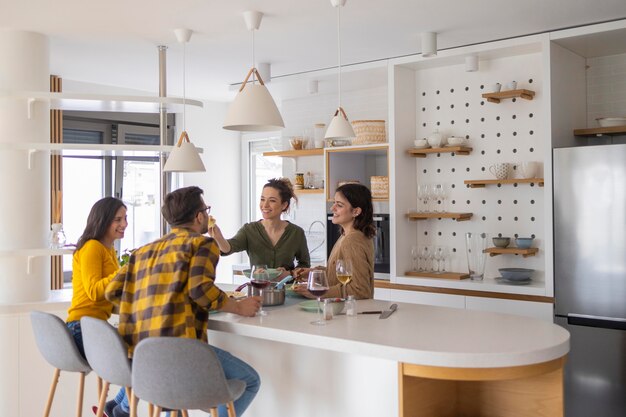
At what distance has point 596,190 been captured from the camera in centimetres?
421

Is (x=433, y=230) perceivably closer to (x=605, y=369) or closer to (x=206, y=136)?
(x=605, y=369)

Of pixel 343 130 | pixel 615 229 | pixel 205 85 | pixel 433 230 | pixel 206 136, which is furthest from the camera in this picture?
pixel 206 136

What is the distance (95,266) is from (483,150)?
3131mm

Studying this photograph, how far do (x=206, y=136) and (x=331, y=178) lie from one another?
2.24m

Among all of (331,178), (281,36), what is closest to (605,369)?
(331,178)

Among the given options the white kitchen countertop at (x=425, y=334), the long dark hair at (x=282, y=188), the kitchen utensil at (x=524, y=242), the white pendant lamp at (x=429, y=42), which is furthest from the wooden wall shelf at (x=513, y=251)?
the white kitchen countertop at (x=425, y=334)

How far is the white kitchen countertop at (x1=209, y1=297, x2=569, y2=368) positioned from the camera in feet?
7.54

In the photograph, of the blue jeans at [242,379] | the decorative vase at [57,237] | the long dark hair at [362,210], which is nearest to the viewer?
the blue jeans at [242,379]

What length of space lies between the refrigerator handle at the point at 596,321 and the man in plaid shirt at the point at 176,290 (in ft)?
7.95

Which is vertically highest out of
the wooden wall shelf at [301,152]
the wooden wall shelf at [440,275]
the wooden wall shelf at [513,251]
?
the wooden wall shelf at [301,152]

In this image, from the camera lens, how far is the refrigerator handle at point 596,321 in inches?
162

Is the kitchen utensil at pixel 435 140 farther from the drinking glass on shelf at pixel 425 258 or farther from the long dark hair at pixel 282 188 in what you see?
the long dark hair at pixel 282 188

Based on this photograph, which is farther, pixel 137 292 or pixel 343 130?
pixel 343 130

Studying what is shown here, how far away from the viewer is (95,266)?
10.5 ft
